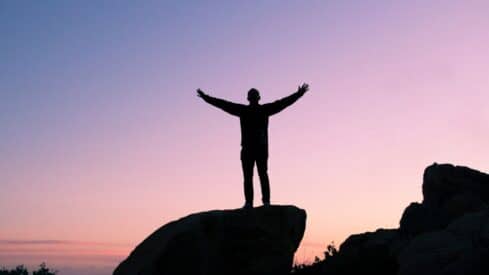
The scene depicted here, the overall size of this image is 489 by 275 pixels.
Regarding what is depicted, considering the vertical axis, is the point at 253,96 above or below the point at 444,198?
above

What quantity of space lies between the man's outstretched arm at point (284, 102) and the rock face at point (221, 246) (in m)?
2.43

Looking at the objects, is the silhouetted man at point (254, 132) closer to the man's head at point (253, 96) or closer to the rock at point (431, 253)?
the man's head at point (253, 96)

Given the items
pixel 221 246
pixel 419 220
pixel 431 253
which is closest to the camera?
pixel 431 253

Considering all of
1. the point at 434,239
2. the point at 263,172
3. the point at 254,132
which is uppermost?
the point at 254,132

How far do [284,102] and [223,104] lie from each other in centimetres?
152

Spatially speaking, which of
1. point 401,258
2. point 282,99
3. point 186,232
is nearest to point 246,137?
point 282,99

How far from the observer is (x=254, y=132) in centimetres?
1777

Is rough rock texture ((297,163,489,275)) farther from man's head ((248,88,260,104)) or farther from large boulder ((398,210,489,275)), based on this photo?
man's head ((248,88,260,104))

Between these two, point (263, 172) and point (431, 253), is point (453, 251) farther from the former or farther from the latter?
point (263, 172)

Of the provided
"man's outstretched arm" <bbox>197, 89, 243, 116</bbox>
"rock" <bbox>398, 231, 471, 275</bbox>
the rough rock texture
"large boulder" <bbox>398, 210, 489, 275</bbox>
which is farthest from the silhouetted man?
the rough rock texture

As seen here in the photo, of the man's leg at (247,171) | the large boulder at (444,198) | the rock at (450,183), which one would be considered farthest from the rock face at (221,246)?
the rock at (450,183)

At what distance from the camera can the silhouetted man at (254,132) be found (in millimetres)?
17719

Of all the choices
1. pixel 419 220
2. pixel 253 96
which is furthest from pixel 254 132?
pixel 419 220

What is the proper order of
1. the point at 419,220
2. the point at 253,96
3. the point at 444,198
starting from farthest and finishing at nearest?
the point at 444,198
the point at 419,220
the point at 253,96
